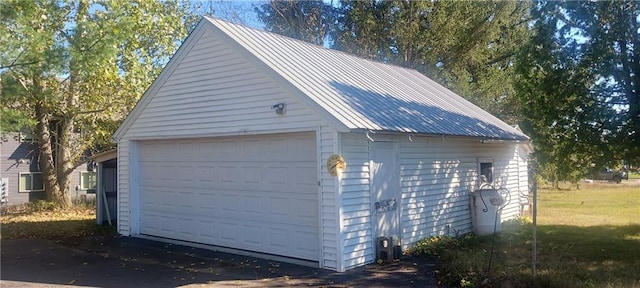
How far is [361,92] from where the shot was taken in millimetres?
10734

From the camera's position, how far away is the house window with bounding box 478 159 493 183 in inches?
523

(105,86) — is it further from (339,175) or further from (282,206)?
(339,175)

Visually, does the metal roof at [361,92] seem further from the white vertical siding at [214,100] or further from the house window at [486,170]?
the house window at [486,170]

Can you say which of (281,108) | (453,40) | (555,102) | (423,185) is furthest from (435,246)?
(453,40)

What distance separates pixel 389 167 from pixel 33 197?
1900cm

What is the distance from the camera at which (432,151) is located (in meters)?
11.2

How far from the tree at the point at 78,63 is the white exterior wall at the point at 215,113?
147 centimetres

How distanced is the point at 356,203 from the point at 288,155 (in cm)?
163

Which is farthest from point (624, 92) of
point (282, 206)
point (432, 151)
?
point (282, 206)

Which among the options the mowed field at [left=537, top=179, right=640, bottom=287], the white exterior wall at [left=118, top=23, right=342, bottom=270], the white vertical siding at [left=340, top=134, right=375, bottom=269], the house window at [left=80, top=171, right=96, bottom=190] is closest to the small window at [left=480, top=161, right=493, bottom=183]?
the mowed field at [left=537, top=179, right=640, bottom=287]

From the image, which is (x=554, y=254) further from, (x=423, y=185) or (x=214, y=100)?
(x=214, y=100)

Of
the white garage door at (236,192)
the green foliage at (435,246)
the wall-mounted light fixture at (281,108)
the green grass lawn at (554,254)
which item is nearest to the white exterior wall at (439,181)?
the green foliage at (435,246)

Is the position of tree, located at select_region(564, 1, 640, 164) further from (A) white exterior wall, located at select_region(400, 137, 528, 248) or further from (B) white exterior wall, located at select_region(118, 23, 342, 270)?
(B) white exterior wall, located at select_region(118, 23, 342, 270)

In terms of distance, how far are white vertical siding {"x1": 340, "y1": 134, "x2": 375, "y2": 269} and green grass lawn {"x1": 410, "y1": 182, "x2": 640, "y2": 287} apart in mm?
1361
